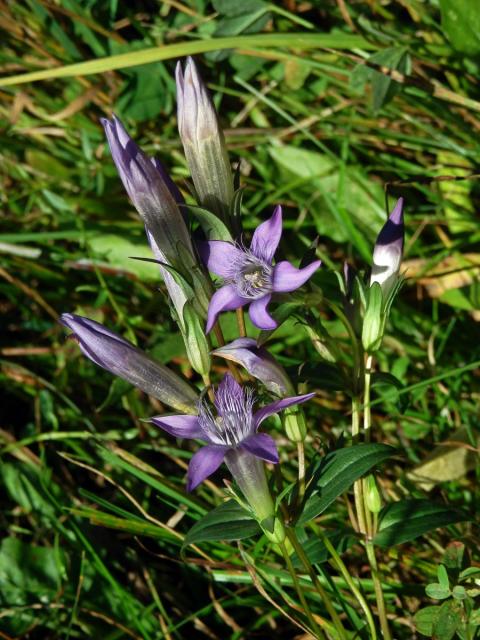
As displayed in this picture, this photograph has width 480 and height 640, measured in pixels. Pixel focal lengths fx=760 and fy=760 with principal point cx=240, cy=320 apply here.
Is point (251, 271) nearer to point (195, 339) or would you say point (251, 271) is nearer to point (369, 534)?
point (195, 339)

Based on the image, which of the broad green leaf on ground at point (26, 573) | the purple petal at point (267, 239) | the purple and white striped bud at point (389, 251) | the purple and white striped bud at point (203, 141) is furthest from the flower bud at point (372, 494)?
the broad green leaf on ground at point (26, 573)

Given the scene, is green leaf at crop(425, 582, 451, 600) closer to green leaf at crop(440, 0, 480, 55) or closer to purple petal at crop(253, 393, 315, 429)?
purple petal at crop(253, 393, 315, 429)

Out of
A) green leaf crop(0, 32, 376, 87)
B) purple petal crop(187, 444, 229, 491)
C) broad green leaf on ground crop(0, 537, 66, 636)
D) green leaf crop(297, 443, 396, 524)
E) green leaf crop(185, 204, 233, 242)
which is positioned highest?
green leaf crop(0, 32, 376, 87)

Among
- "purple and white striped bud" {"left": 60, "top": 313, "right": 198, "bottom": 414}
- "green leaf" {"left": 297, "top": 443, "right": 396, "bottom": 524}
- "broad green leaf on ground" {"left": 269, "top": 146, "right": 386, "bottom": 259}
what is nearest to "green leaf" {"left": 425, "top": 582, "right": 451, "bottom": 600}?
"green leaf" {"left": 297, "top": 443, "right": 396, "bottom": 524}

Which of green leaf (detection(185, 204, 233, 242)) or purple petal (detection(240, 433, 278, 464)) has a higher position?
green leaf (detection(185, 204, 233, 242))

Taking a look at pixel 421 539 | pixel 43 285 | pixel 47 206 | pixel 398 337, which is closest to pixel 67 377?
pixel 43 285

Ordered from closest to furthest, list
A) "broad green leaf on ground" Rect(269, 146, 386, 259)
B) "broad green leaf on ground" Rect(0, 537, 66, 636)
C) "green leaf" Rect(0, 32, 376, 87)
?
"broad green leaf on ground" Rect(0, 537, 66, 636) < "green leaf" Rect(0, 32, 376, 87) < "broad green leaf on ground" Rect(269, 146, 386, 259)

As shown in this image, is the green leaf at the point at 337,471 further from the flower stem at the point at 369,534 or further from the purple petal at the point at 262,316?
the purple petal at the point at 262,316
